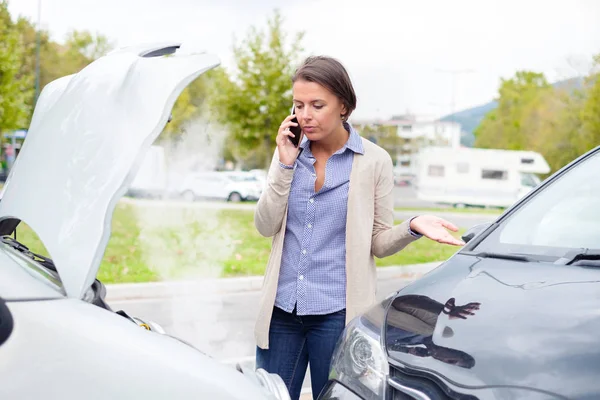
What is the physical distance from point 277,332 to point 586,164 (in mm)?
1430

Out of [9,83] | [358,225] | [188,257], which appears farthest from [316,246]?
[9,83]

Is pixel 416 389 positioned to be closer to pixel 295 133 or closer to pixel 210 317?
pixel 295 133

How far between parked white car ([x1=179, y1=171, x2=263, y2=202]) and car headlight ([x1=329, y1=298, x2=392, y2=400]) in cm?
2065

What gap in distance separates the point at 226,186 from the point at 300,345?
1079 inches

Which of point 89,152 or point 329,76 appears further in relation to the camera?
point 329,76

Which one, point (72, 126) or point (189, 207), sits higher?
point (72, 126)

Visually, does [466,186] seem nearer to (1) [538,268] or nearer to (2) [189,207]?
(2) [189,207]

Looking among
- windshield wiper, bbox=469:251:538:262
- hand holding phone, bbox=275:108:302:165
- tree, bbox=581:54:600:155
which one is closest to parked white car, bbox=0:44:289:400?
hand holding phone, bbox=275:108:302:165

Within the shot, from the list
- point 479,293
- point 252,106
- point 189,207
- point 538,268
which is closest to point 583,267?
point 538,268

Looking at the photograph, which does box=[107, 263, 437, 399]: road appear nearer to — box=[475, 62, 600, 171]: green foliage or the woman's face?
the woman's face

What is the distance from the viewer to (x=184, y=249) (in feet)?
34.7

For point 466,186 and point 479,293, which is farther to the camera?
point 466,186

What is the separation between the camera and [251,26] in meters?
24.8

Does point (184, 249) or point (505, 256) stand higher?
point (505, 256)
